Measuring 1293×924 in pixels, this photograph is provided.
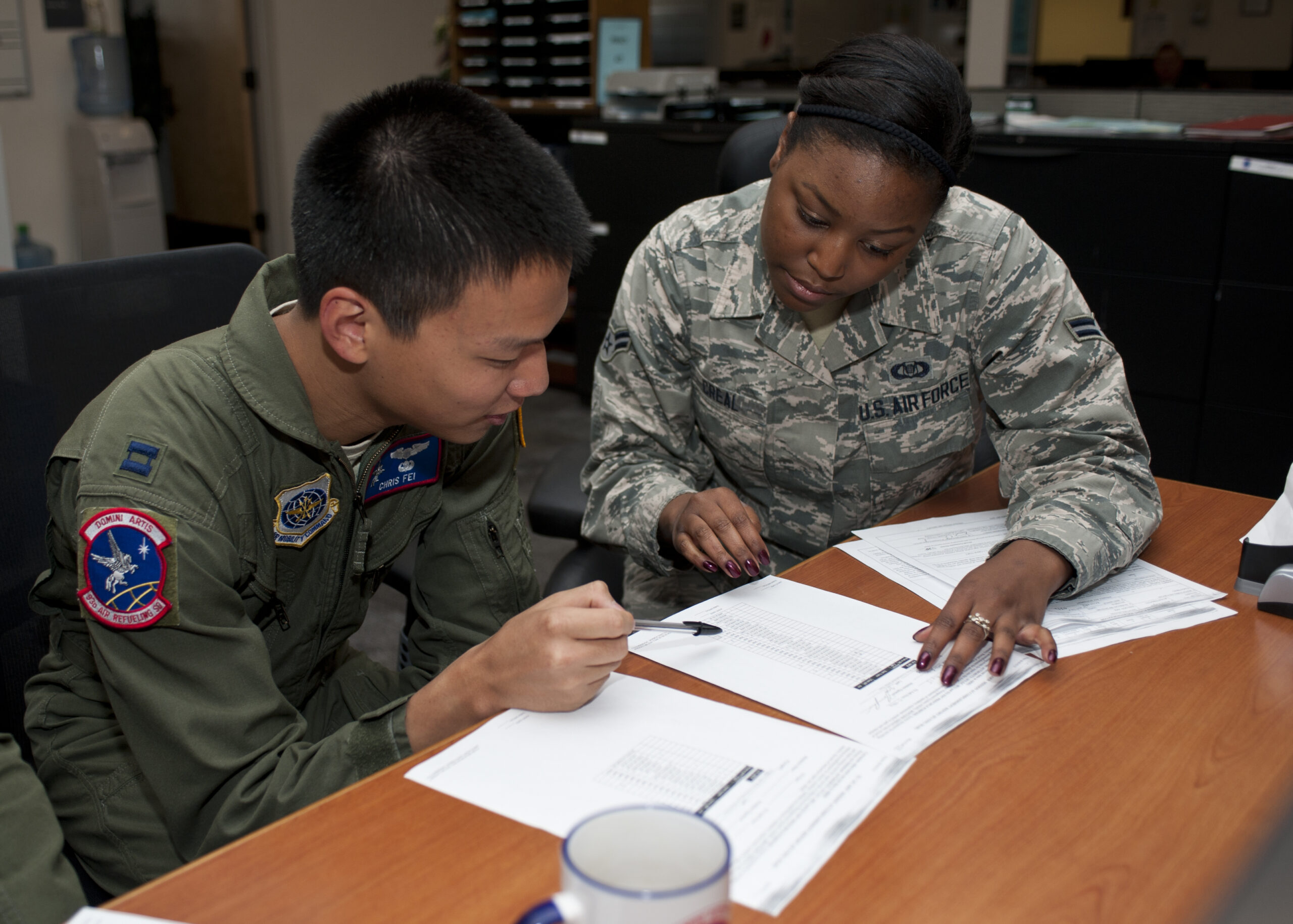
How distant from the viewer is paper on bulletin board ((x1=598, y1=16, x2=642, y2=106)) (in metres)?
4.07

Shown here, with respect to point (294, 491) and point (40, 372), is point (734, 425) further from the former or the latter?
point (40, 372)

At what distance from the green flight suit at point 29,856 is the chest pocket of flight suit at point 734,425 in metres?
0.86

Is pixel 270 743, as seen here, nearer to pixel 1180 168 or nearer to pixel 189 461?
pixel 189 461

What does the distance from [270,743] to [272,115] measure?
5.52 metres

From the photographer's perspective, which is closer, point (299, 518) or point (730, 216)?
point (299, 518)

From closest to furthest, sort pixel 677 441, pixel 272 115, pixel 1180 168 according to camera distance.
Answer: pixel 677 441
pixel 1180 168
pixel 272 115

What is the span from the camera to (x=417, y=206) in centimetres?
84

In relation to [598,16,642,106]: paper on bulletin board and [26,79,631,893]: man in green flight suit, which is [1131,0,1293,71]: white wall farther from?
[26,79,631,893]: man in green flight suit

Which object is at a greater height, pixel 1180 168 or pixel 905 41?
pixel 905 41

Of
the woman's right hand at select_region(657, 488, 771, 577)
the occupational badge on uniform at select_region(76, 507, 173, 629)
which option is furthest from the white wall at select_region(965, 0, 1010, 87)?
the occupational badge on uniform at select_region(76, 507, 173, 629)

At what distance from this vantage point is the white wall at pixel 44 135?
4.59m

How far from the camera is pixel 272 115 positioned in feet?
18.4

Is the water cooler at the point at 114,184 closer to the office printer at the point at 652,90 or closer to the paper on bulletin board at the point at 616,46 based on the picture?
the paper on bulletin board at the point at 616,46

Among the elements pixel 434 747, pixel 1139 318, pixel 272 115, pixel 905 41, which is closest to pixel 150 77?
pixel 272 115
